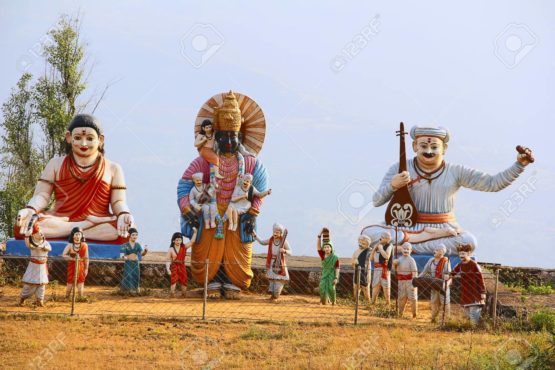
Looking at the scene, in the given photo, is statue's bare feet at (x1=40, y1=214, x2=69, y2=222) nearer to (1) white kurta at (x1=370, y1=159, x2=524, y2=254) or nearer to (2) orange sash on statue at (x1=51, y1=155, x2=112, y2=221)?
(2) orange sash on statue at (x1=51, y1=155, x2=112, y2=221)

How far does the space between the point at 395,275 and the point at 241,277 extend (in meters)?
2.55

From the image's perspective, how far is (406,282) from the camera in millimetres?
15039

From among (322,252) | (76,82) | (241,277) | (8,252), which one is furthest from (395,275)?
(76,82)

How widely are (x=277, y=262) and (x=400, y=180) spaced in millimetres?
2858

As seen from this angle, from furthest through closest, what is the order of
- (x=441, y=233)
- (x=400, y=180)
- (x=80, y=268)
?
(x=400, y=180) < (x=441, y=233) < (x=80, y=268)

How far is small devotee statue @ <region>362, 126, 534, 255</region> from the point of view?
17.4 meters

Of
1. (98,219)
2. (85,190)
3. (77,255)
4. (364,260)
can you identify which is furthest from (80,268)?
(364,260)

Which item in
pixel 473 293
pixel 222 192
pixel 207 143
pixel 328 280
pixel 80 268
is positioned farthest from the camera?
pixel 207 143

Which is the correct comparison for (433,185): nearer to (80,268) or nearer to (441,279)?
(441,279)

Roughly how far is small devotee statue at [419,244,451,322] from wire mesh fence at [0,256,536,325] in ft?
0.05

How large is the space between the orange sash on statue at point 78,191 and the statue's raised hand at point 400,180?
16.1 feet

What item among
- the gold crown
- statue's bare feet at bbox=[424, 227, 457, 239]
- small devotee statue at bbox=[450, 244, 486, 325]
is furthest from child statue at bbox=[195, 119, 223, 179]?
small devotee statue at bbox=[450, 244, 486, 325]

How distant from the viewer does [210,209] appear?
16047 millimetres

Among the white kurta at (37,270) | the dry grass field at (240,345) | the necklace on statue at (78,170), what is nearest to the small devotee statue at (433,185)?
the dry grass field at (240,345)
